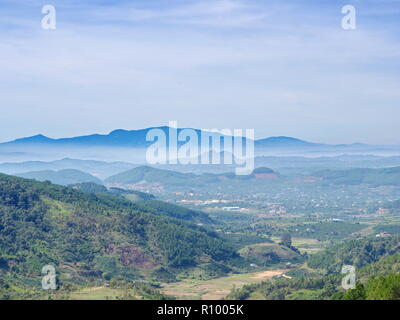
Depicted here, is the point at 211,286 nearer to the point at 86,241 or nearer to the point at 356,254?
the point at 86,241

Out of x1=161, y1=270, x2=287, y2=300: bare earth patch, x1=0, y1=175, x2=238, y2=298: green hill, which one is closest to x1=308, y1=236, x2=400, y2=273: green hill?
x1=161, y1=270, x2=287, y2=300: bare earth patch

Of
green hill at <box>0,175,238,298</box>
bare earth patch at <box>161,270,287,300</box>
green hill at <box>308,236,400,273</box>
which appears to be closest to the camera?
bare earth patch at <box>161,270,287,300</box>

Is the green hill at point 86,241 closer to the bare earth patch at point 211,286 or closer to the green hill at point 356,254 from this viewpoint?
the bare earth patch at point 211,286

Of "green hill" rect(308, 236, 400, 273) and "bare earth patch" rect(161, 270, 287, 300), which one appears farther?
"green hill" rect(308, 236, 400, 273)

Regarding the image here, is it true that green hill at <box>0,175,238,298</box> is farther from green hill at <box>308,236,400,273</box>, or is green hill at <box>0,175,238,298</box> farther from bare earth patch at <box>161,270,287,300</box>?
green hill at <box>308,236,400,273</box>

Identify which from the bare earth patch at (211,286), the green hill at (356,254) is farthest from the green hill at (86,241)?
the green hill at (356,254)

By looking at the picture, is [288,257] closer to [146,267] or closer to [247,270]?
[247,270]

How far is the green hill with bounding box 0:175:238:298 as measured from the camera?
11450 centimetres

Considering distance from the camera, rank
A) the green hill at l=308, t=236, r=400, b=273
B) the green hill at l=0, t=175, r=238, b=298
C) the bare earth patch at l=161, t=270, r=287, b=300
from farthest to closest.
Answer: the green hill at l=308, t=236, r=400, b=273, the green hill at l=0, t=175, r=238, b=298, the bare earth patch at l=161, t=270, r=287, b=300

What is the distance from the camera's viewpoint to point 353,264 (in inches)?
5103

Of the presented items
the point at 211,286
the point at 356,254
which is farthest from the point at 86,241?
the point at 356,254

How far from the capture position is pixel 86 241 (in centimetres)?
13050

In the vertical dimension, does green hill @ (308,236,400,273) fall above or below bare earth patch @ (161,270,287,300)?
above

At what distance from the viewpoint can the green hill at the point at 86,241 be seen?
376 ft
